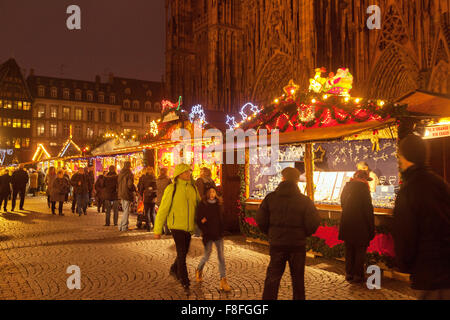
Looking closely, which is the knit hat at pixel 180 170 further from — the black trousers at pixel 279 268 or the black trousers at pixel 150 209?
the black trousers at pixel 150 209

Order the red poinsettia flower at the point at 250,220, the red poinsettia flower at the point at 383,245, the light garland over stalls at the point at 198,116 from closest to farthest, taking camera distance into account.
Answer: the red poinsettia flower at the point at 383,245
the red poinsettia flower at the point at 250,220
the light garland over stalls at the point at 198,116

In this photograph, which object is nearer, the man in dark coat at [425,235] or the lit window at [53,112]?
the man in dark coat at [425,235]

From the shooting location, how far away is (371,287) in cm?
528

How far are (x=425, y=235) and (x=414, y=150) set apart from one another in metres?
0.54

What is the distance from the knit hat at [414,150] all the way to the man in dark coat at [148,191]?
787 cm

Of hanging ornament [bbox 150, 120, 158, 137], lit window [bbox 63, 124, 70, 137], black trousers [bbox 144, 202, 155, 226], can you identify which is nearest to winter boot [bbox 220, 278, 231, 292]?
black trousers [bbox 144, 202, 155, 226]

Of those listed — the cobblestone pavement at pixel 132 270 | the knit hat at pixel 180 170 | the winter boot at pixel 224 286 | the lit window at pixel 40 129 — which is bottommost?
the cobblestone pavement at pixel 132 270

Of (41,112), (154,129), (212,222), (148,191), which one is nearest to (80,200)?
(154,129)

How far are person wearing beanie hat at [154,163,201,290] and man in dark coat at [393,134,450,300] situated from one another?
116 inches

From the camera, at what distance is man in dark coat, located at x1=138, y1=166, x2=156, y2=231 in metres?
9.99

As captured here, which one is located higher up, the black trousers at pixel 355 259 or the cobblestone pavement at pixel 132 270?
the black trousers at pixel 355 259

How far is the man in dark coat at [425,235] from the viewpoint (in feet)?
8.01

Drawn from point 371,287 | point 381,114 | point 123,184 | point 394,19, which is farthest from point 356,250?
point 394,19

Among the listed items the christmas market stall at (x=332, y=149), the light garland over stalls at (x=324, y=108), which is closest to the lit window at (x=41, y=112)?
the christmas market stall at (x=332, y=149)
